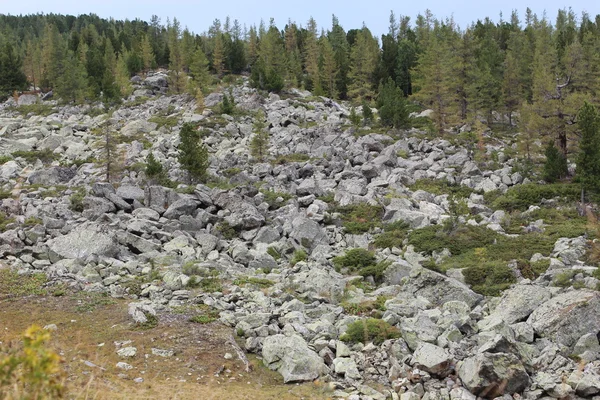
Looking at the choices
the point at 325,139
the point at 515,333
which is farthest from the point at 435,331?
the point at 325,139

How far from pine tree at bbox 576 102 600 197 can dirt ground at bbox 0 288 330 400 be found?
24708 millimetres

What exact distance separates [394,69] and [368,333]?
6785cm

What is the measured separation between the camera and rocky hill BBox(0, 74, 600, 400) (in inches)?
524

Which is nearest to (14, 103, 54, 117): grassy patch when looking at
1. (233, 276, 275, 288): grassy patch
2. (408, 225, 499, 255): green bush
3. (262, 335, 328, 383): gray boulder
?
(233, 276, 275, 288): grassy patch

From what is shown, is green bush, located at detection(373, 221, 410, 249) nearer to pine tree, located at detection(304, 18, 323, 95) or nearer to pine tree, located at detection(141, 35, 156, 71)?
pine tree, located at detection(304, 18, 323, 95)

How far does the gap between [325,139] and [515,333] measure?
3549cm

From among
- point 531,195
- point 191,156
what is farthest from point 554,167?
point 191,156

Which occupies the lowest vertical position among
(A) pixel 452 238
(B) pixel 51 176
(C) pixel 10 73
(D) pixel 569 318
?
(D) pixel 569 318

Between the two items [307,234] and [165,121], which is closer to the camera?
[307,234]

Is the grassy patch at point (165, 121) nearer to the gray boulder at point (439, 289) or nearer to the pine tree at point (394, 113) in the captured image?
the pine tree at point (394, 113)

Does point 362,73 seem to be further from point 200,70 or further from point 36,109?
point 36,109

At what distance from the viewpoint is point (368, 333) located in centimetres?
1484

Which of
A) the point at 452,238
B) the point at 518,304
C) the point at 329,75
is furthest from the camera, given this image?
the point at 329,75

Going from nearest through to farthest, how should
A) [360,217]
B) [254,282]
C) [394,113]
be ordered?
[254,282], [360,217], [394,113]
